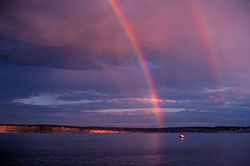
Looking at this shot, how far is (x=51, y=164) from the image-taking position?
243 feet

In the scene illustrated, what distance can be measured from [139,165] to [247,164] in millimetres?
18973

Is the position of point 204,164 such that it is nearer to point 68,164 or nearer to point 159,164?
point 159,164

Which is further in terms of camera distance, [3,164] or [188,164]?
[188,164]

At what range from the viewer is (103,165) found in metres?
73.5

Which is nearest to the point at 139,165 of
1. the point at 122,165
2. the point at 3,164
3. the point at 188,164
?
the point at 122,165

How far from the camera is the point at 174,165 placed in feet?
243

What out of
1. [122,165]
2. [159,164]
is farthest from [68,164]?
[159,164]

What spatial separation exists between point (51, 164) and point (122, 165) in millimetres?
12700

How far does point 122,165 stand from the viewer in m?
73.4

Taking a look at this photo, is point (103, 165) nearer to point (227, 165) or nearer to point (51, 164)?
point (51, 164)

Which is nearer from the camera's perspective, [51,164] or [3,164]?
[3,164]

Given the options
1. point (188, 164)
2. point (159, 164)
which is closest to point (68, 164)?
point (159, 164)

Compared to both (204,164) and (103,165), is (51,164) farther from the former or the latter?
(204,164)

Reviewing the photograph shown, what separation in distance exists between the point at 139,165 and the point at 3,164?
912 inches
